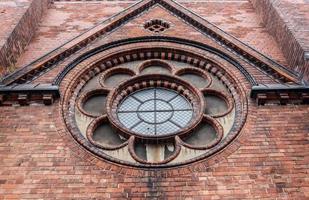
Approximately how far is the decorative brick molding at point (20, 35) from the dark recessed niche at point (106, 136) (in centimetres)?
229

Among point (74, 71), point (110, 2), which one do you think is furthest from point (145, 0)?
point (74, 71)

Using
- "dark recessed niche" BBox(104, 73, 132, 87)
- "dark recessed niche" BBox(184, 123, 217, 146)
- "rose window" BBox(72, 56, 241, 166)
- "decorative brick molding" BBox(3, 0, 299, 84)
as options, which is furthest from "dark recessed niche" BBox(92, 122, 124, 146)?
"decorative brick molding" BBox(3, 0, 299, 84)

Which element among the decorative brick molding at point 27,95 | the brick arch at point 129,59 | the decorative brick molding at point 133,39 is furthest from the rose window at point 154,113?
the decorative brick molding at point 133,39

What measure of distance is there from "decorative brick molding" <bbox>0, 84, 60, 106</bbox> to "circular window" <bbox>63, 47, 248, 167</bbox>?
0.39m

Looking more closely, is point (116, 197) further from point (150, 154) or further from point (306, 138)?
point (306, 138)

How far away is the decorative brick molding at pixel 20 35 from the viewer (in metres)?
10.0

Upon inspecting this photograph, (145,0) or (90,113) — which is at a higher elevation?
(145,0)

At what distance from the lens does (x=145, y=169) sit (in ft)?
25.3

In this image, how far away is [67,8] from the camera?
13977 millimetres

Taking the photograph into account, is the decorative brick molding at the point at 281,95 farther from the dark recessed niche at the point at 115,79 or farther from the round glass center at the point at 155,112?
the dark recessed niche at the point at 115,79

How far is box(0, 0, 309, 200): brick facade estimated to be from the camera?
7.28 m

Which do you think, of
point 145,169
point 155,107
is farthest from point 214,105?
point 145,169

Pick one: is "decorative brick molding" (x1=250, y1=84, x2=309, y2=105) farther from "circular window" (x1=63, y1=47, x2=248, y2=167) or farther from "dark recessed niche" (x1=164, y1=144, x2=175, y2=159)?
"dark recessed niche" (x1=164, y1=144, x2=175, y2=159)

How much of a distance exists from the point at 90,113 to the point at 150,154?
1.56 metres
